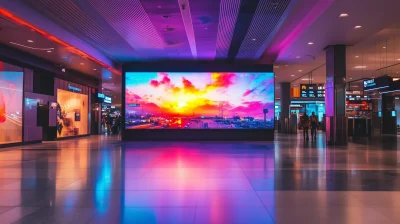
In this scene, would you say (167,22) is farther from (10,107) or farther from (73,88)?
(73,88)

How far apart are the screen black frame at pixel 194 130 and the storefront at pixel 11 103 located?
200 inches

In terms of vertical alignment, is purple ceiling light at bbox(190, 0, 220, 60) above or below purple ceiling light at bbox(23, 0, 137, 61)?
above

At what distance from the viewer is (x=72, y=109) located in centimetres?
2167

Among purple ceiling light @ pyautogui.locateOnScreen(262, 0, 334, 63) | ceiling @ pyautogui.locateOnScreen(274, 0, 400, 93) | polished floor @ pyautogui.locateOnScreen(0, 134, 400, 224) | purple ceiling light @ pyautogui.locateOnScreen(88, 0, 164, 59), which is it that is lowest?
polished floor @ pyautogui.locateOnScreen(0, 134, 400, 224)

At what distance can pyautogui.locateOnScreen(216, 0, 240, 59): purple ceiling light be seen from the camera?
9289mm

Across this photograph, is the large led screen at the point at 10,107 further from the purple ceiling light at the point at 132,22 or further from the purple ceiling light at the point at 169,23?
the purple ceiling light at the point at 169,23

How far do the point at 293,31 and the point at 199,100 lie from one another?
6798 millimetres

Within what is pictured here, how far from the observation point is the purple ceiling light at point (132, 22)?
30.3 feet

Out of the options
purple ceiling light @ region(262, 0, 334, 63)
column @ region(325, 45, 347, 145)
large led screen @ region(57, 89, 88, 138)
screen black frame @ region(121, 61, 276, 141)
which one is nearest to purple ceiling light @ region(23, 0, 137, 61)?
screen black frame @ region(121, 61, 276, 141)

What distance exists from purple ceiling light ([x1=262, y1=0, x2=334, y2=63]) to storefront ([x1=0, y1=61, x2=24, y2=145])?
11604 millimetres

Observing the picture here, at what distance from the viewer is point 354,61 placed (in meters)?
17.9

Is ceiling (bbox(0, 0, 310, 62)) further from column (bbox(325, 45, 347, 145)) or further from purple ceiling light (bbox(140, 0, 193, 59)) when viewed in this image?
column (bbox(325, 45, 347, 145))

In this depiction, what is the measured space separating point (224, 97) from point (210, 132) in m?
2.11

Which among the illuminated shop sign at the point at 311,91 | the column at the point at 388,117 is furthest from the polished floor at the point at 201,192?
the column at the point at 388,117
